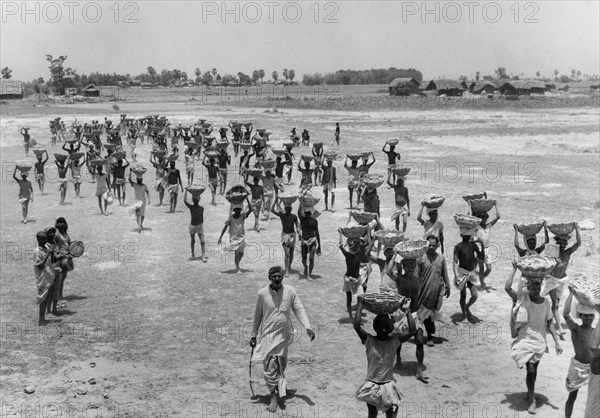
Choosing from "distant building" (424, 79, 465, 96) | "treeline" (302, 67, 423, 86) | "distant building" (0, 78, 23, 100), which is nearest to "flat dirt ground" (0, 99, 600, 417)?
"distant building" (0, 78, 23, 100)

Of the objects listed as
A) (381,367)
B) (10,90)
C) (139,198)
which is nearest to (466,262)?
(381,367)

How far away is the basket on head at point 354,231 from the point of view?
1016 centimetres

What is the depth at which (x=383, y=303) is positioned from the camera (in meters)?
6.29

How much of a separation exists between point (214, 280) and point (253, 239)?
11.1ft

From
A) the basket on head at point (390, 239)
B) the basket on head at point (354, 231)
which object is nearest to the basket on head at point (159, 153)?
the basket on head at point (354, 231)

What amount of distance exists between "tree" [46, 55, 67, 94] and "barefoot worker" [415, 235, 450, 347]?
112710mm

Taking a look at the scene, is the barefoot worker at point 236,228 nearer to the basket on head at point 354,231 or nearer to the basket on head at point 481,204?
the basket on head at point 354,231

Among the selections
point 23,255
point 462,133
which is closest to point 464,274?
point 23,255

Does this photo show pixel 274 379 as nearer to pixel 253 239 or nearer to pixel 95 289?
pixel 95 289

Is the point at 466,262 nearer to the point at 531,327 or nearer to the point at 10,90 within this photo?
the point at 531,327

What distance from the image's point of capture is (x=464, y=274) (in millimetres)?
10289

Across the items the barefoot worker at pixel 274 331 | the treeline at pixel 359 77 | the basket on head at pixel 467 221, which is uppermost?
the treeline at pixel 359 77

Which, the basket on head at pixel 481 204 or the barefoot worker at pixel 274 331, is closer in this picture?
the barefoot worker at pixel 274 331

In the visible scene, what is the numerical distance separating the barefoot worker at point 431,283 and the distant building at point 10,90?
9265 centimetres
